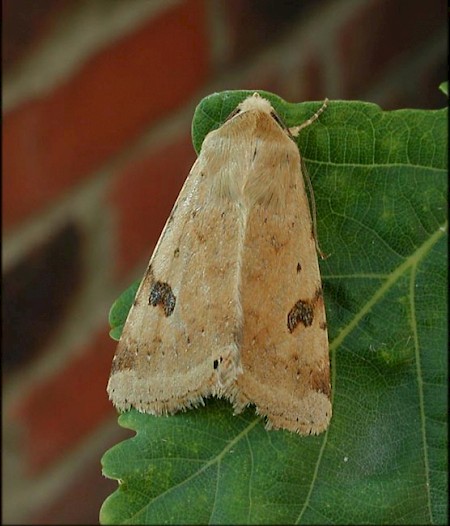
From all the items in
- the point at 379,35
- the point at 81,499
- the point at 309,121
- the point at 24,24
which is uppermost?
the point at 24,24

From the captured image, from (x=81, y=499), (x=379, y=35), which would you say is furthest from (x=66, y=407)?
(x=379, y=35)

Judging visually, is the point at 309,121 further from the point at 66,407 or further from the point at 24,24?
the point at 66,407

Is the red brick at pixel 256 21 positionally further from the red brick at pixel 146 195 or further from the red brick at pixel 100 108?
the red brick at pixel 146 195

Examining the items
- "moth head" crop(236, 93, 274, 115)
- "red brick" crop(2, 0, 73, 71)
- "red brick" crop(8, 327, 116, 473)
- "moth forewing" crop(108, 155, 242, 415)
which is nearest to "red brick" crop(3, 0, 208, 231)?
"red brick" crop(2, 0, 73, 71)

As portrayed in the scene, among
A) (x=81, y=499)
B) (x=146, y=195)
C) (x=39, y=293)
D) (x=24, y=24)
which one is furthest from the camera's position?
(x=81, y=499)

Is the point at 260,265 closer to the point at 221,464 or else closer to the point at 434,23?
the point at 221,464

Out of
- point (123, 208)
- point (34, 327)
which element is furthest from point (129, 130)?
point (34, 327)

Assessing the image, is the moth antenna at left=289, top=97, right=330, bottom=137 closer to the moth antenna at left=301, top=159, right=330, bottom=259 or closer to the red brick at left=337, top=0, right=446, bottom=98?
the moth antenna at left=301, top=159, right=330, bottom=259
